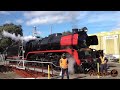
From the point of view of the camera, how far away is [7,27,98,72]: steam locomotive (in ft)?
59.4

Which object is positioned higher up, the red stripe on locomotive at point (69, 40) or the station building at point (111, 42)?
the station building at point (111, 42)

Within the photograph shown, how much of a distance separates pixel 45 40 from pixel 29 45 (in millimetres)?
3458

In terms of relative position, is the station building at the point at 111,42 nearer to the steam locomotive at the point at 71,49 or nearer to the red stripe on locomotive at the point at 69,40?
the steam locomotive at the point at 71,49

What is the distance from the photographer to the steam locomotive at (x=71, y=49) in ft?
59.4

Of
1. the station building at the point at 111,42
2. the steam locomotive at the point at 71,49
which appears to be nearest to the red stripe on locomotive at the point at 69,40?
the steam locomotive at the point at 71,49

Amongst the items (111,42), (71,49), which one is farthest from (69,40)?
(111,42)

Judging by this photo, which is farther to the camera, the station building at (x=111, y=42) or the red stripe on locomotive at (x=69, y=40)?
the station building at (x=111, y=42)

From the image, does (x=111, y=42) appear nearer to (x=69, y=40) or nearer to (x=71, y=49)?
(x=69, y=40)

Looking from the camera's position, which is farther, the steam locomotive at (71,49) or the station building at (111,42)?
the station building at (111,42)

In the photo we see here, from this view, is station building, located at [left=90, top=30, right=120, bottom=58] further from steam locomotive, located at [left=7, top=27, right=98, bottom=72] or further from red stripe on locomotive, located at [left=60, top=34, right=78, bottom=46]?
red stripe on locomotive, located at [left=60, top=34, right=78, bottom=46]

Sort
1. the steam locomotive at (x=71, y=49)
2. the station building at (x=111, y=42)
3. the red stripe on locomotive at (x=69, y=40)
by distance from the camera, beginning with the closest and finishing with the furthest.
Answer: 1. the steam locomotive at (x=71, y=49)
2. the red stripe on locomotive at (x=69, y=40)
3. the station building at (x=111, y=42)

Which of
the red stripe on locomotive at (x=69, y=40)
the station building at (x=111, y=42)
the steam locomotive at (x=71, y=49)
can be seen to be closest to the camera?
the steam locomotive at (x=71, y=49)
